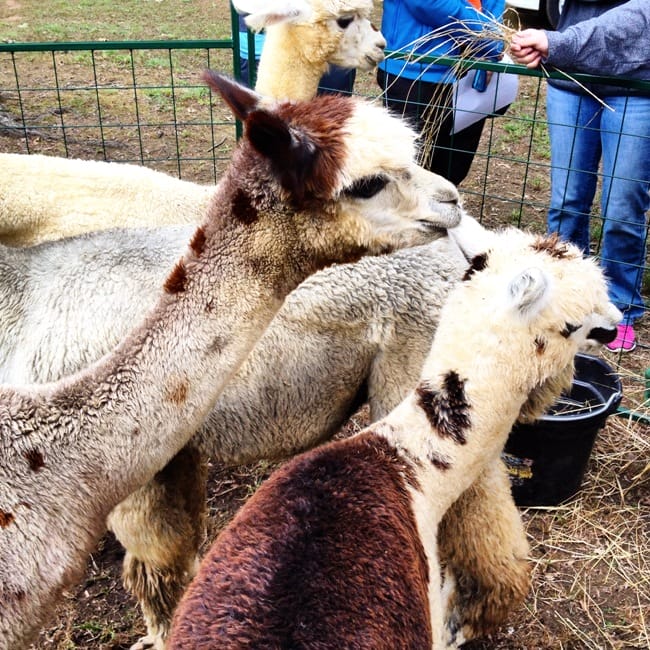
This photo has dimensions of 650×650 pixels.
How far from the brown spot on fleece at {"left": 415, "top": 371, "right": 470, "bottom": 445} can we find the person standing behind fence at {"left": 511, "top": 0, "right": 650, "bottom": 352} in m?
2.23

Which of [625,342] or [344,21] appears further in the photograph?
[625,342]

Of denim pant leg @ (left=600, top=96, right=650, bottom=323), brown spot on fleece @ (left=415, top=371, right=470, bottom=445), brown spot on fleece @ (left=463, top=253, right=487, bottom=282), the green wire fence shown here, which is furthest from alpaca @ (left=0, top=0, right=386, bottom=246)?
brown spot on fleece @ (left=415, top=371, right=470, bottom=445)

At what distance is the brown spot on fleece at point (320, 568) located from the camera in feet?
5.96

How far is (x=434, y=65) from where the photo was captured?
15.1 feet

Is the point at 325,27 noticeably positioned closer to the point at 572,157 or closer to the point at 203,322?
the point at 572,157

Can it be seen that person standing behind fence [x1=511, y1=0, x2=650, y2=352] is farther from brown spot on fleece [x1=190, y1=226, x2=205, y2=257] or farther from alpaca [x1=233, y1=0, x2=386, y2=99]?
brown spot on fleece [x1=190, y1=226, x2=205, y2=257]

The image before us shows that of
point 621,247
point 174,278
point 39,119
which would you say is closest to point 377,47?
point 621,247

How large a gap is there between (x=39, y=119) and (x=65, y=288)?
699 centimetres

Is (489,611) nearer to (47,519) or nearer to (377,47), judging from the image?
(47,519)

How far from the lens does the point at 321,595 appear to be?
6.17ft

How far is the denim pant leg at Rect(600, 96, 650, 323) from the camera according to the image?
4.37 m

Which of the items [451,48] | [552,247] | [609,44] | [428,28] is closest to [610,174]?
[609,44]

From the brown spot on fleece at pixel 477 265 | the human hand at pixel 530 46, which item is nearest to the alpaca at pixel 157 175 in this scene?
the human hand at pixel 530 46

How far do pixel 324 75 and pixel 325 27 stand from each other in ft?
2.52
